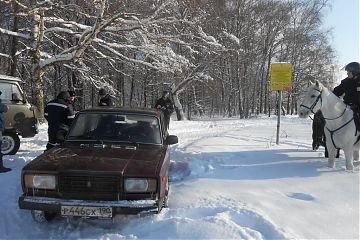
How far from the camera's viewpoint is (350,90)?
8.84 metres

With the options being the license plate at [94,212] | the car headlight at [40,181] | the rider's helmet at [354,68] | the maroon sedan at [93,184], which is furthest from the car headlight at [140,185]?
the rider's helmet at [354,68]

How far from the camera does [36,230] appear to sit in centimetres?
541

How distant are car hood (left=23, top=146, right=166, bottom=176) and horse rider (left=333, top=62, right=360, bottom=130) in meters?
4.64

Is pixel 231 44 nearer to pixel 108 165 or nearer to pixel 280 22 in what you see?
pixel 280 22

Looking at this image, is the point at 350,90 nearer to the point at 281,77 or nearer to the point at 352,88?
the point at 352,88

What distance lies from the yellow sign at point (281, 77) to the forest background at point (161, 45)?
0.84 m

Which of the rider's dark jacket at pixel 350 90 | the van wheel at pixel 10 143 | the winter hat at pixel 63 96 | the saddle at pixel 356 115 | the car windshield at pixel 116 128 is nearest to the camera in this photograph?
the car windshield at pixel 116 128

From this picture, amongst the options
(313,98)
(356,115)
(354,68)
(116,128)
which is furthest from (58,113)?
(354,68)

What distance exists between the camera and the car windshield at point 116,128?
654 centimetres

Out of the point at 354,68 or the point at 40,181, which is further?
the point at 354,68

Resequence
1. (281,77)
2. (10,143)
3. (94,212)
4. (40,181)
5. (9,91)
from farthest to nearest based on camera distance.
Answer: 1. (281,77)
2. (9,91)
3. (10,143)
4. (40,181)
5. (94,212)

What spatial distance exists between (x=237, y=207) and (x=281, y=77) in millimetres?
7587

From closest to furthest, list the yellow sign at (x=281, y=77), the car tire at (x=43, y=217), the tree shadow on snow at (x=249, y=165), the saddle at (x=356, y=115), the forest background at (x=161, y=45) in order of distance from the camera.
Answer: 1. the car tire at (x=43, y=217)
2. the tree shadow on snow at (x=249, y=165)
3. the saddle at (x=356, y=115)
4. the yellow sign at (x=281, y=77)
5. the forest background at (x=161, y=45)

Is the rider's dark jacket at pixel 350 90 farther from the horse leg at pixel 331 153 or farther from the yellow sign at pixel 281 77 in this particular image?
the yellow sign at pixel 281 77
